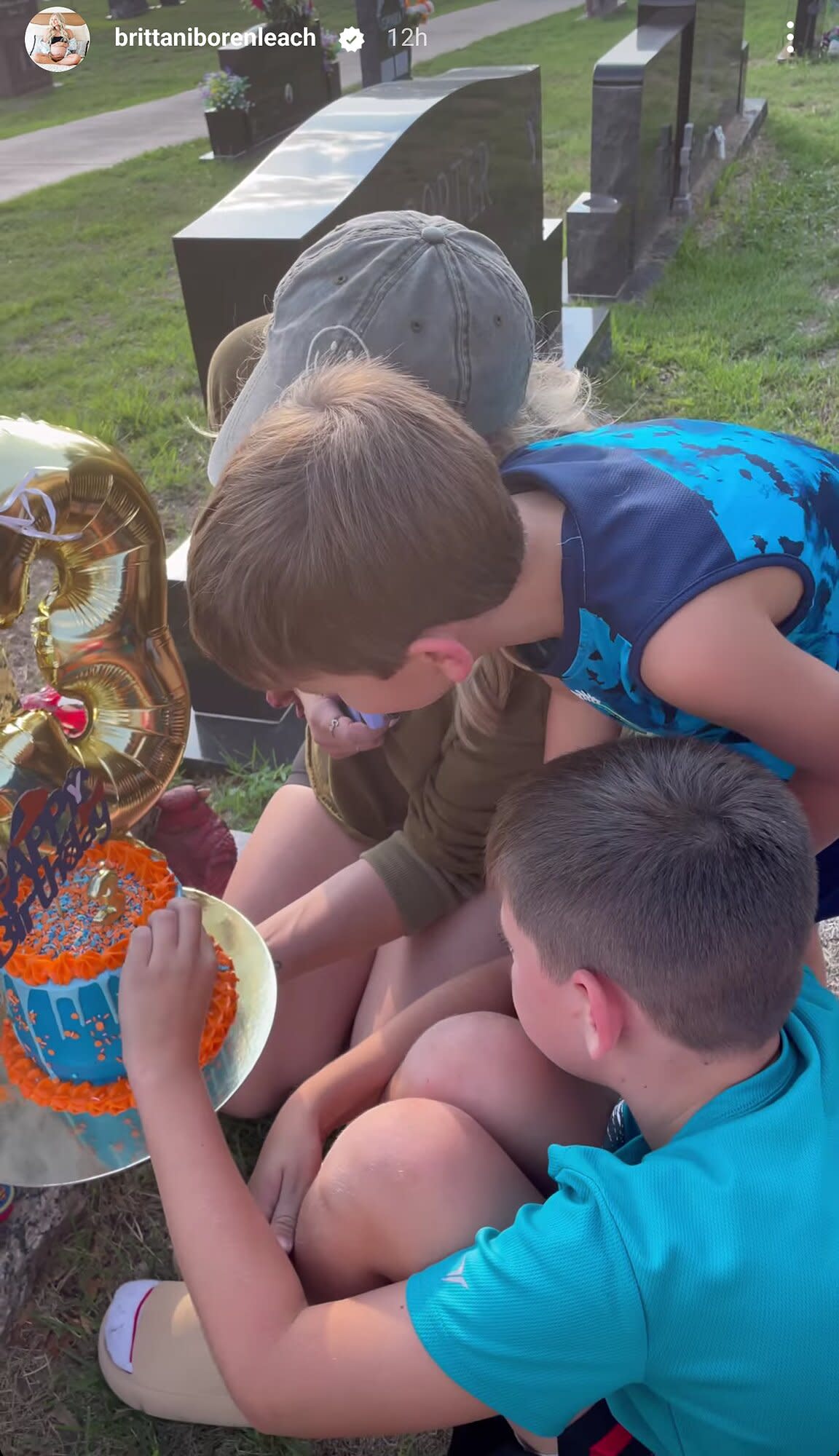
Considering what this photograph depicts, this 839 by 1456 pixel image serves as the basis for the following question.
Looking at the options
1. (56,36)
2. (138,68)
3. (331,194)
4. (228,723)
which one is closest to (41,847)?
(228,723)

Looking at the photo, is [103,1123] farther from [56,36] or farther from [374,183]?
[56,36]

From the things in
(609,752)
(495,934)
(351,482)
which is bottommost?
(495,934)

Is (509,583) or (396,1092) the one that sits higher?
(509,583)

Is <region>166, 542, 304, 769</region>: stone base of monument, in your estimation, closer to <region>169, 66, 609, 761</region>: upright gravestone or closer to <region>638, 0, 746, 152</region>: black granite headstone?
<region>169, 66, 609, 761</region>: upright gravestone

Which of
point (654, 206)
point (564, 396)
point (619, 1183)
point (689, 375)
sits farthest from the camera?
point (654, 206)

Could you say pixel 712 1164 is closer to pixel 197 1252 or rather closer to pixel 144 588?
pixel 197 1252

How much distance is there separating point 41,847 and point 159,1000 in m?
0.17

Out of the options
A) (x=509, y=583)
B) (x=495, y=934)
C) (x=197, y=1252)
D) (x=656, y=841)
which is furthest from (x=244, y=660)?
(x=495, y=934)

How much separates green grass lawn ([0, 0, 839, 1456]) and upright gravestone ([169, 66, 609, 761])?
0.30 m

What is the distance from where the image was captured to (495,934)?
154cm

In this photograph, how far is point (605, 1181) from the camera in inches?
34.8

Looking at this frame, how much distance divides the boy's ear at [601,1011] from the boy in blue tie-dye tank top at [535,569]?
30 centimetres

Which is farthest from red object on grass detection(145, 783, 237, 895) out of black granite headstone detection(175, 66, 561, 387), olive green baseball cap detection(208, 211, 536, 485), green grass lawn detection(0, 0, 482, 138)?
green grass lawn detection(0, 0, 482, 138)

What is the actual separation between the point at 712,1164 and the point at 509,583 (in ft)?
1.73
